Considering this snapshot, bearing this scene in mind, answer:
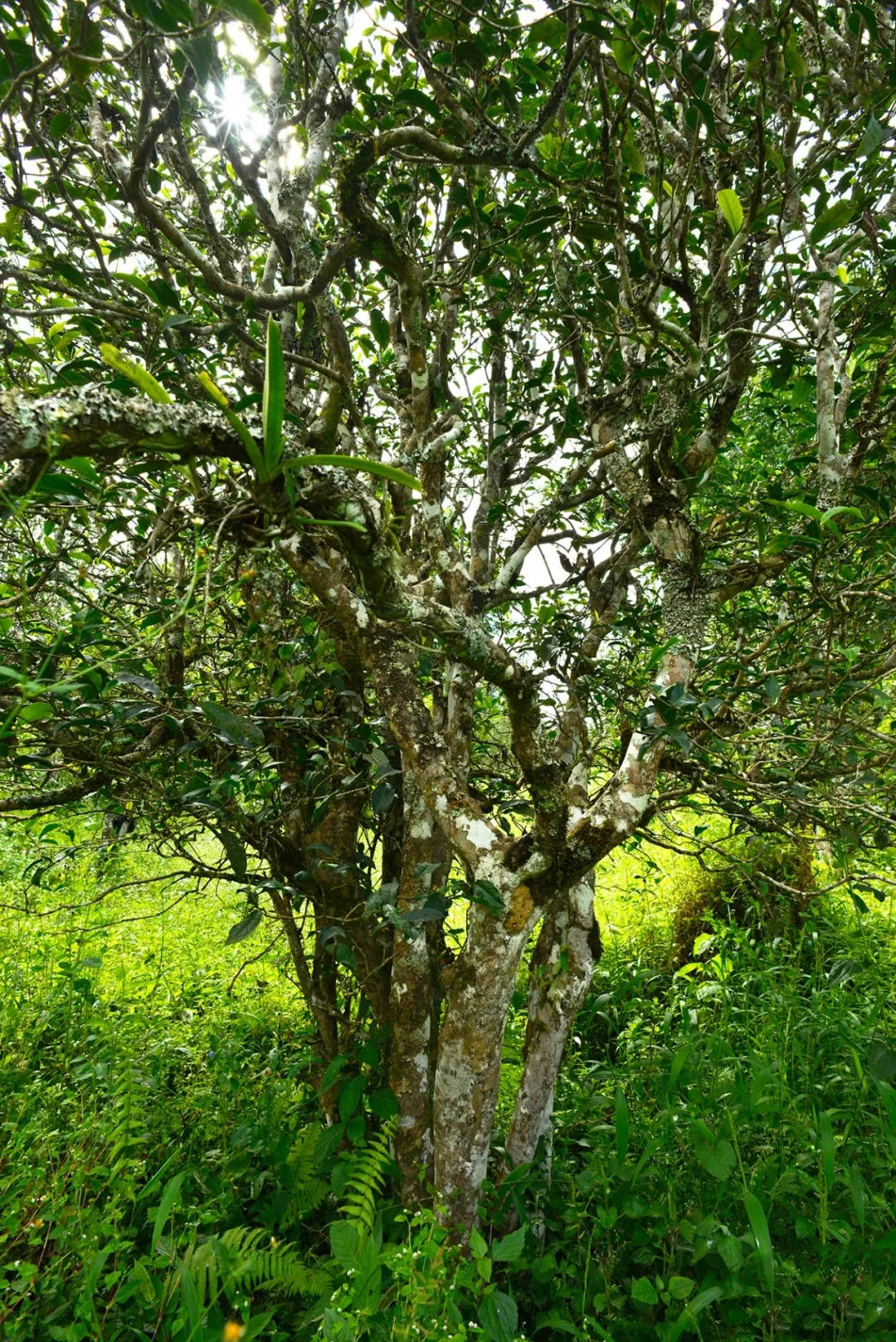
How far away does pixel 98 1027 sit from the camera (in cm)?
263

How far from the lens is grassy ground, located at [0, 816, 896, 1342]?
1.56 metres

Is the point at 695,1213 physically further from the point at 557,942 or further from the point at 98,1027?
the point at 98,1027

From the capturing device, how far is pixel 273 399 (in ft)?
2.86

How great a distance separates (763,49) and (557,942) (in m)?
2.31

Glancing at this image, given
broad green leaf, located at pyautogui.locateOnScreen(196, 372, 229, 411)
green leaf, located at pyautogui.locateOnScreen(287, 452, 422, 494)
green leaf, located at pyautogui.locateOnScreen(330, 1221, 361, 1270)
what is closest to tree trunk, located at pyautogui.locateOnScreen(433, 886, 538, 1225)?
green leaf, located at pyautogui.locateOnScreen(330, 1221, 361, 1270)

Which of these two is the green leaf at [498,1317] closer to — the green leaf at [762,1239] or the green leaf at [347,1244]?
the green leaf at [347,1244]

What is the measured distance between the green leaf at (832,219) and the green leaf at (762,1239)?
6.96 feet

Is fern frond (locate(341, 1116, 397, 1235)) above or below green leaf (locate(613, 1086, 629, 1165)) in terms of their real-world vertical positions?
below

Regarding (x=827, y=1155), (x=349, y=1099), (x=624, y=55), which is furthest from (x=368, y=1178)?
(x=624, y=55)

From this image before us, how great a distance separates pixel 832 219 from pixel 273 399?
1334 millimetres

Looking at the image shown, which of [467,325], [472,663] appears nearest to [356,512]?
[472,663]

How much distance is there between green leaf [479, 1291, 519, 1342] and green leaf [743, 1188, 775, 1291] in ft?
1.82

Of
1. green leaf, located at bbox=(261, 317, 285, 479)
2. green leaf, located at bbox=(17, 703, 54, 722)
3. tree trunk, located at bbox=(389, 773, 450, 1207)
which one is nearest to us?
green leaf, located at bbox=(261, 317, 285, 479)

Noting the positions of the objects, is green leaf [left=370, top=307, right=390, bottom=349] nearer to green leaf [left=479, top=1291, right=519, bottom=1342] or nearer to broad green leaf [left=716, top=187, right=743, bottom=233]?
broad green leaf [left=716, top=187, right=743, bottom=233]
